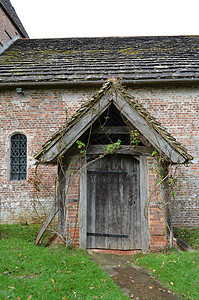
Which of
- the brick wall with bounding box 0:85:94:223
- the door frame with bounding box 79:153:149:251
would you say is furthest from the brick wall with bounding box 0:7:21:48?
the door frame with bounding box 79:153:149:251

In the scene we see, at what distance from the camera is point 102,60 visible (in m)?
9.40

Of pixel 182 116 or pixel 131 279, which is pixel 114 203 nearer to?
pixel 131 279

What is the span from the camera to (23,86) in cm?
845

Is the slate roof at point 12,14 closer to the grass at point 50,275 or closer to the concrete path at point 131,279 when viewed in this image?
the grass at point 50,275

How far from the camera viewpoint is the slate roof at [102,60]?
8.24 m

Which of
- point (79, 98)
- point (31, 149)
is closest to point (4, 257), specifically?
point (31, 149)

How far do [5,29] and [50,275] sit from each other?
41.8 ft

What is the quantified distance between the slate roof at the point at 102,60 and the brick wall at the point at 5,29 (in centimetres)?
50

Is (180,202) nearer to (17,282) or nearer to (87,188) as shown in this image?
(87,188)

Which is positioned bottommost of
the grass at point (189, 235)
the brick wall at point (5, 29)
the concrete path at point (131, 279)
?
the grass at point (189, 235)

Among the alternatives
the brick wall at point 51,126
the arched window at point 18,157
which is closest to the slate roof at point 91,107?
the brick wall at point 51,126

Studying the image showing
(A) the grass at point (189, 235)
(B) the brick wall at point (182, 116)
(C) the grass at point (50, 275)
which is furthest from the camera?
(B) the brick wall at point (182, 116)

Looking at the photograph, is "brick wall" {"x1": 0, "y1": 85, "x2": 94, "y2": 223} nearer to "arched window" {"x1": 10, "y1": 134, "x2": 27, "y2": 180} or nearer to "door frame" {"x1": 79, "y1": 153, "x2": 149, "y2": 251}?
"arched window" {"x1": 10, "y1": 134, "x2": 27, "y2": 180}

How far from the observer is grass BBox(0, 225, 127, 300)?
3.20 m
